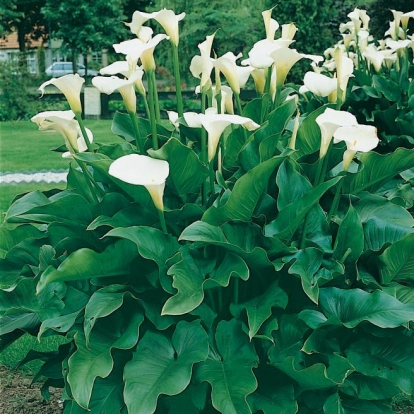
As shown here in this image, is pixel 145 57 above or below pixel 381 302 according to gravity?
above

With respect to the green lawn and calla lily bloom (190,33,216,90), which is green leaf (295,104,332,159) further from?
the green lawn

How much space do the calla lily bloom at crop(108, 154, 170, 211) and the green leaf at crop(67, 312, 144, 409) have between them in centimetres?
37

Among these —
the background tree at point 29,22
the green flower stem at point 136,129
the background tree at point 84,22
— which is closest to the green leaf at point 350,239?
the green flower stem at point 136,129

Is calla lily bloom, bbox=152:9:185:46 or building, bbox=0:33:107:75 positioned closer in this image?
calla lily bloom, bbox=152:9:185:46

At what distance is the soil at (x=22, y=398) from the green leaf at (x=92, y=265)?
1.35 metres

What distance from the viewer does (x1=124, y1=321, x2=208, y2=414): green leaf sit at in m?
1.79

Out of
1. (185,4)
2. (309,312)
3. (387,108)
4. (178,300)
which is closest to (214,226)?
(178,300)

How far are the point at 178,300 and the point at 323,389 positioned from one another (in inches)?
22.0

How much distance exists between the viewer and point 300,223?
2037 millimetres

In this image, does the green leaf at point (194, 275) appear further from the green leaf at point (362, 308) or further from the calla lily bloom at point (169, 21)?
the calla lily bloom at point (169, 21)

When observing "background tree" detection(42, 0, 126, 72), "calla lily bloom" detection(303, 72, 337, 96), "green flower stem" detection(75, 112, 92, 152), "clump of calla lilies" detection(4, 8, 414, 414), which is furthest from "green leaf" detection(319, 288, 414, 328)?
"background tree" detection(42, 0, 126, 72)

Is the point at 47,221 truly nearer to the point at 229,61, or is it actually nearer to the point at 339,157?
the point at 229,61

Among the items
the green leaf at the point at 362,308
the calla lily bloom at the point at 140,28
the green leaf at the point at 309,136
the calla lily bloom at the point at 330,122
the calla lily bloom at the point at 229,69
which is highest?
the calla lily bloom at the point at 140,28

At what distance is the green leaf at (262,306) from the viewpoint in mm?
1855
